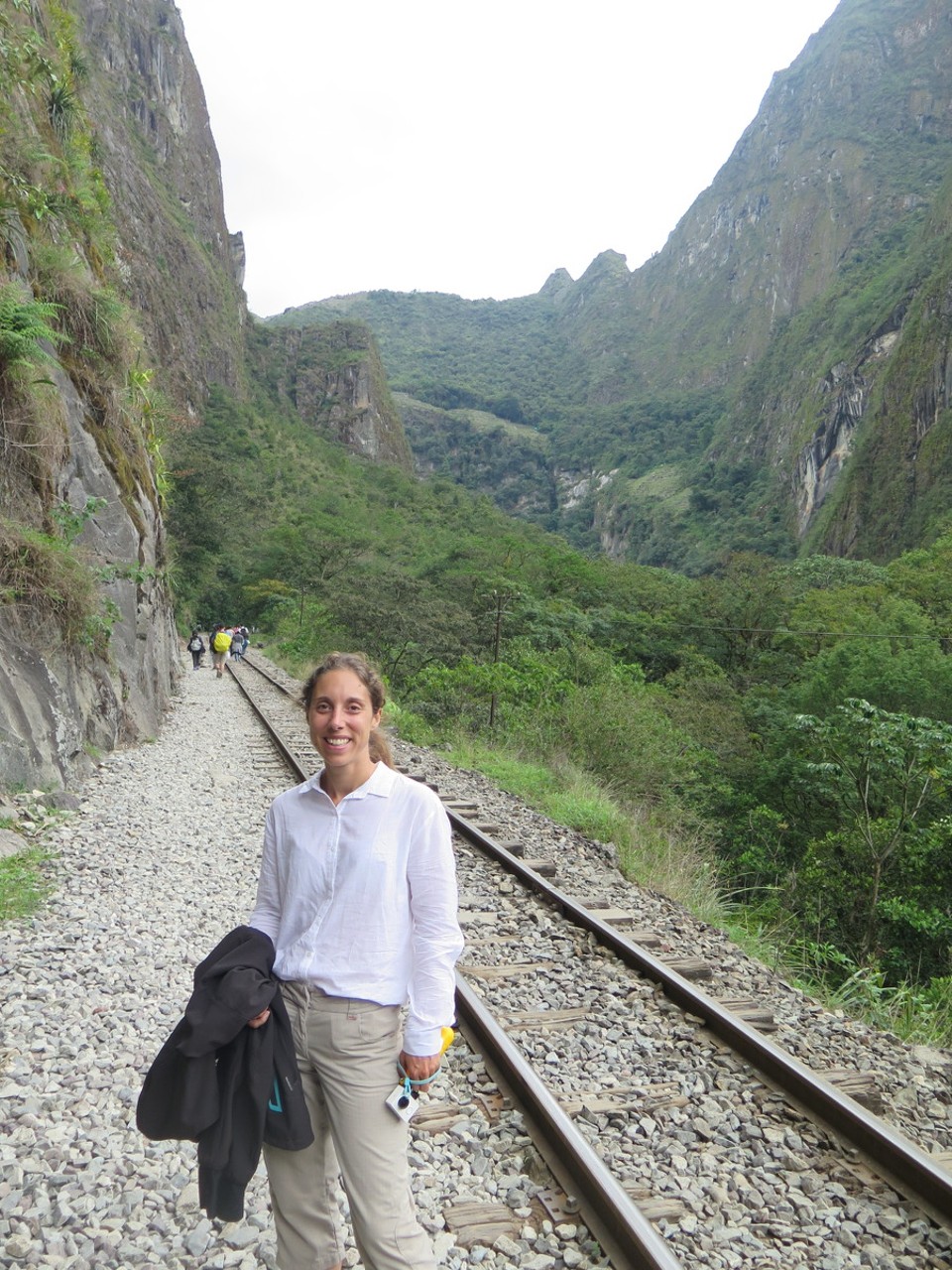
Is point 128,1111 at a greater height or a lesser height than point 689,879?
greater

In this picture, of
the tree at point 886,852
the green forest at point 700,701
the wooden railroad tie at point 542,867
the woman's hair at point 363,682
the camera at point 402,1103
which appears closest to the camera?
the camera at point 402,1103

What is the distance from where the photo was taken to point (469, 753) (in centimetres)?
1307

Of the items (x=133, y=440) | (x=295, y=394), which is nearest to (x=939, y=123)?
(x=295, y=394)

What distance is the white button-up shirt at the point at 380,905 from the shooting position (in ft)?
6.81

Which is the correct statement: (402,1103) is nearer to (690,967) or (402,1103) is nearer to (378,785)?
(378,785)

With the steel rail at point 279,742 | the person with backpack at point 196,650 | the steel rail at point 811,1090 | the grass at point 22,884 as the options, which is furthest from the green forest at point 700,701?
the grass at point 22,884

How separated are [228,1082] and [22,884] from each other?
4.22 metres

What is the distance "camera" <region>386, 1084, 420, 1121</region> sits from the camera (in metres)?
2.03

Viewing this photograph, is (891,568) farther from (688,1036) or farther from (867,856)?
(688,1036)

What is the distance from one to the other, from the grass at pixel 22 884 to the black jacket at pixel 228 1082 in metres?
A: 3.63

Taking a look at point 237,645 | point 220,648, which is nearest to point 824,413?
point 237,645

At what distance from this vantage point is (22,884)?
5.42m

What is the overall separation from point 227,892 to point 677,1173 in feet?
12.1

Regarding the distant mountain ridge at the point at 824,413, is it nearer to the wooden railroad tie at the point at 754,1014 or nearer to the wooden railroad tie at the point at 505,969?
the wooden railroad tie at the point at 754,1014
